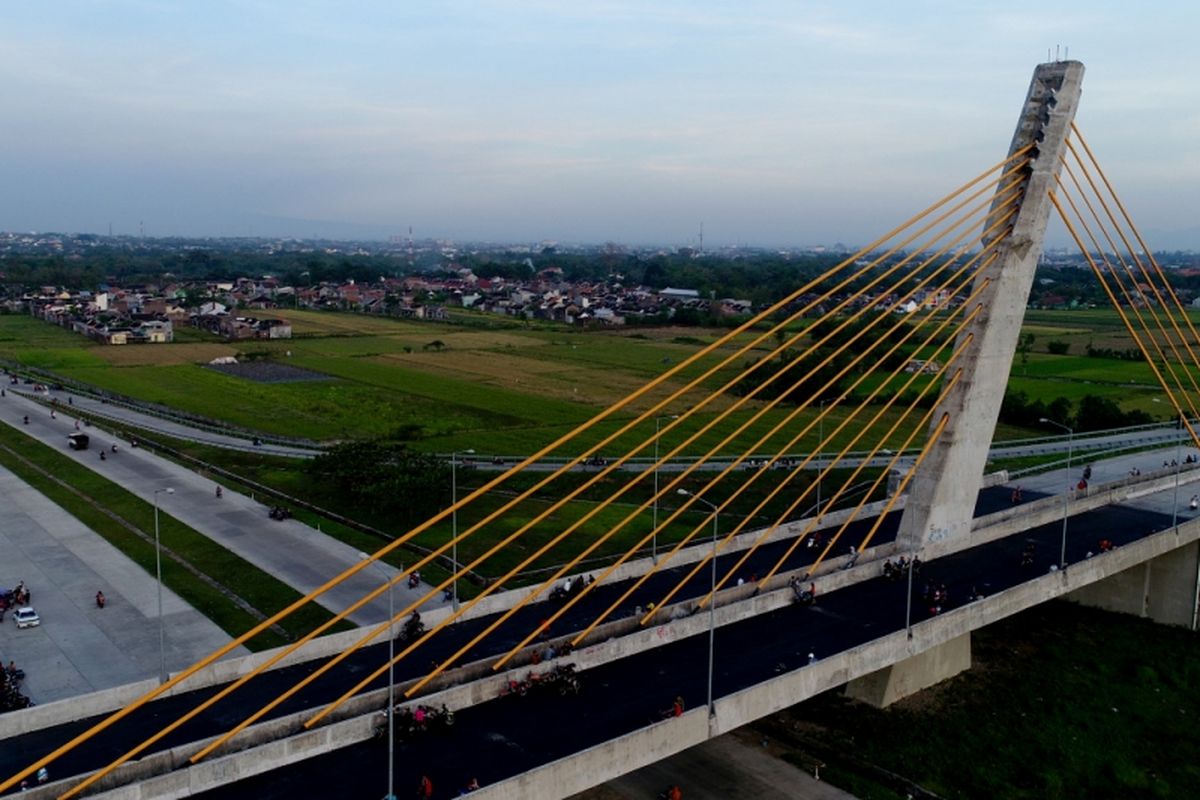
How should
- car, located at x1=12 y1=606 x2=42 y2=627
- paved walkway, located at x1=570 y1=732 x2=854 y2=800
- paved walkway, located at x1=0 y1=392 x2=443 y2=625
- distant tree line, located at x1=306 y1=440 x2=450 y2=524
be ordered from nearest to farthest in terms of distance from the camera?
→ paved walkway, located at x1=570 y1=732 x2=854 y2=800, car, located at x1=12 y1=606 x2=42 y2=627, paved walkway, located at x1=0 y1=392 x2=443 y2=625, distant tree line, located at x1=306 y1=440 x2=450 y2=524

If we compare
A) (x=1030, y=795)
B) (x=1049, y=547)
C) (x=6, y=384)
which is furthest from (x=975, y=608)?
(x=6, y=384)

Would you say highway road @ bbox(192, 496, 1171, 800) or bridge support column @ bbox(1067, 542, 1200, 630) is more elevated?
highway road @ bbox(192, 496, 1171, 800)

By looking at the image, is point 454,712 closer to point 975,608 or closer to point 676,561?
point 676,561

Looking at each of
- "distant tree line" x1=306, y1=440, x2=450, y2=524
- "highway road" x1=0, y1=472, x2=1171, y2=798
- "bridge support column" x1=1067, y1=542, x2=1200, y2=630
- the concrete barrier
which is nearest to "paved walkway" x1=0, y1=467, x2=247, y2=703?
"highway road" x1=0, y1=472, x2=1171, y2=798

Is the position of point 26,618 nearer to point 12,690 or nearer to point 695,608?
point 12,690

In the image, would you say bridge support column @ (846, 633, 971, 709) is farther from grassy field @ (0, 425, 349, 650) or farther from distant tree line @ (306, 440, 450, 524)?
distant tree line @ (306, 440, 450, 524)

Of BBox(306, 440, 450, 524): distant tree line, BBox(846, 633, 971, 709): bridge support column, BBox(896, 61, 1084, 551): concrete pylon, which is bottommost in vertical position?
BBox(846, 633, 971, 709): bridge support column
